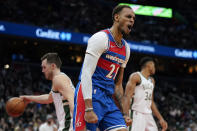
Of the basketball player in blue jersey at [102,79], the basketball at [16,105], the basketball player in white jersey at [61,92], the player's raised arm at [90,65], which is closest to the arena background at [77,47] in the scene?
the basketball at [16,105]

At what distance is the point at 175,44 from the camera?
→ 78.8 feet

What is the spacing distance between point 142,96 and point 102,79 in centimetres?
291

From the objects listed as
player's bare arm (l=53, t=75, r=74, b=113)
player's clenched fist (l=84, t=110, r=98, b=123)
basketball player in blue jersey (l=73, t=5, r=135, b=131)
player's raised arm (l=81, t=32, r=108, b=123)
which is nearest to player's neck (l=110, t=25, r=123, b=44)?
basketball player in blue jersey (l=73, t=5, r=135, b=131)

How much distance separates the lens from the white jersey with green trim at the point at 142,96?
6.38m

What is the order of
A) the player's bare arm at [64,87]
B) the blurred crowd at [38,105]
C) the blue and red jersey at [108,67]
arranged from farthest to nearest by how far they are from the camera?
the blurred crowd at [38,105]
the player's bare arm at [64,87]
the blue and red jersey at [108,67]

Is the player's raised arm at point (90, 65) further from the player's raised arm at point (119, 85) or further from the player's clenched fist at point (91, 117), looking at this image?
the player's raised arm at point (119, 85)

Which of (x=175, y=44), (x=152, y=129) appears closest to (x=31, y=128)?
(x=152, y=129)

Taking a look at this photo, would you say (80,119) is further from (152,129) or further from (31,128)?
(31,128)

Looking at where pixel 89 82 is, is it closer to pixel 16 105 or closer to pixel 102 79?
pixel 102 79

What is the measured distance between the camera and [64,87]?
4477 mm

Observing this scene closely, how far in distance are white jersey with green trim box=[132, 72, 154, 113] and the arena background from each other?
9.66 meters

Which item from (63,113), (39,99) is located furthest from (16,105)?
(63,113)

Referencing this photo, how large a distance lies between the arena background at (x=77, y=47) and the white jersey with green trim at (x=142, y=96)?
380 inches

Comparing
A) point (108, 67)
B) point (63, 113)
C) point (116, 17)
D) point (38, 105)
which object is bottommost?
point (38, 105)
